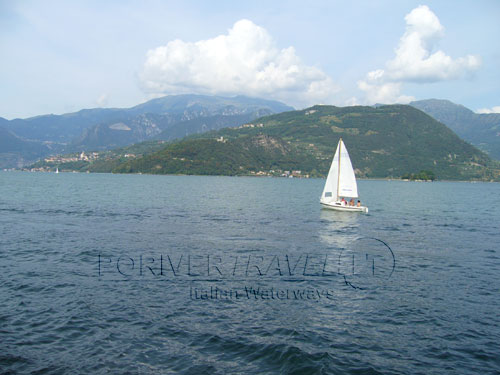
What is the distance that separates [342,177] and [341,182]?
3.56 feet

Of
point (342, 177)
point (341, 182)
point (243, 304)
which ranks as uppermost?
point (342, 177)

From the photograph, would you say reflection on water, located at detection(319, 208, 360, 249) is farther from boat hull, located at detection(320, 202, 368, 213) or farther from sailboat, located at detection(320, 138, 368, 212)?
sailboat, located at detection(320, 138, 368, 212)

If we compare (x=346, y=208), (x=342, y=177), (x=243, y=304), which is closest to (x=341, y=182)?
(x=342, y=177)

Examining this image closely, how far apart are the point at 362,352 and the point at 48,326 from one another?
15.0 m

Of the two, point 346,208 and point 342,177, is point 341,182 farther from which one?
point 346,208

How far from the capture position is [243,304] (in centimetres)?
2178

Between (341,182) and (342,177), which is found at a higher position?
(342,177)

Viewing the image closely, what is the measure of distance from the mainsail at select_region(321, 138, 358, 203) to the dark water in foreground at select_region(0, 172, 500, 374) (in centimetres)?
3349

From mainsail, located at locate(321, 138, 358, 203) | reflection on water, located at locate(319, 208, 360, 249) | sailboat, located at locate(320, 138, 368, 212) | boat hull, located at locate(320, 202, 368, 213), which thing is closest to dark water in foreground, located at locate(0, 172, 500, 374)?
reflection on water, located at locate(319, 208, 360, 249)

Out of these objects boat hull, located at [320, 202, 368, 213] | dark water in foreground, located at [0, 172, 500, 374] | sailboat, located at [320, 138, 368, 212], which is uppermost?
sailboat, located at [320, 138, 368, 212]

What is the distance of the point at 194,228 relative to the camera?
161 feet

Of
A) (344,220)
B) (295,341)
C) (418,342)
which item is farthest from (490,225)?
(295,341)

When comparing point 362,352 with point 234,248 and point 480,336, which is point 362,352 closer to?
point 480,336

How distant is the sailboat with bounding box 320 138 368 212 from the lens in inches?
2985
